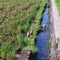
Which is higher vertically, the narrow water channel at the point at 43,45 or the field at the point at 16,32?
the field at the point at 16,32

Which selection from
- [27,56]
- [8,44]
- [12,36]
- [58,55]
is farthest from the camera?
[12,36]

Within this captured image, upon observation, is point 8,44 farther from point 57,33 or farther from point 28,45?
point 57,33

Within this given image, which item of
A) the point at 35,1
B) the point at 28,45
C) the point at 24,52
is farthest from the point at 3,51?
the point at 35,1

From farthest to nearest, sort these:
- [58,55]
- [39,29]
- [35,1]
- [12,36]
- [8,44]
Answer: [35,1] → [39,29] → [12,36] → [8,44] → [58,55]

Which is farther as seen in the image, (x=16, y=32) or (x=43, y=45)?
(x=16, y=32)

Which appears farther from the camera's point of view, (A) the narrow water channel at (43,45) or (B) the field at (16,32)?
(A) the narrow water channel at (43,45)

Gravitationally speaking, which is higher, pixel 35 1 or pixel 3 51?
pixel 35 1

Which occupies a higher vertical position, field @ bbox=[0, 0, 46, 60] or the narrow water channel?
field @ bbox=[0, 0, 46, 60]

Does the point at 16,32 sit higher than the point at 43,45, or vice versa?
the point at 16,32

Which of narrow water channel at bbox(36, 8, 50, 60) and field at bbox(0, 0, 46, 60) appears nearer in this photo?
field at bbox(0, 0, 46, 60)

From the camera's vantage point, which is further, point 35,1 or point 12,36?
point 35,1
